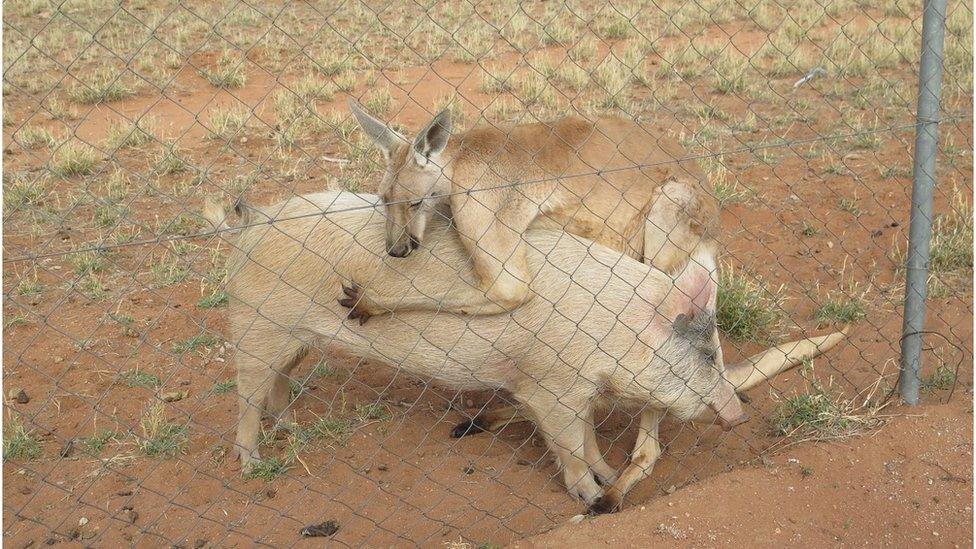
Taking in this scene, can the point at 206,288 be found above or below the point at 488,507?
below

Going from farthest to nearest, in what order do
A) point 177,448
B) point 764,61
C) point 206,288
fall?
point 764,61
point 206,288
point 177,448

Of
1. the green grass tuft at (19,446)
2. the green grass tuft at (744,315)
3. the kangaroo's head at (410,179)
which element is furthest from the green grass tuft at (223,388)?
the green grass tuft at (744,315)

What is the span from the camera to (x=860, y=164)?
8172 millimetres

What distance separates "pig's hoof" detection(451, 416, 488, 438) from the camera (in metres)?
5.00

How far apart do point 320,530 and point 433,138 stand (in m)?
1.72

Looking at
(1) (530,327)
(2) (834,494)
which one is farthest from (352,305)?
(2) (834,494)

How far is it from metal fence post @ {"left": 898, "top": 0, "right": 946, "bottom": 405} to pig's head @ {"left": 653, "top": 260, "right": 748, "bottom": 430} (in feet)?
2.90

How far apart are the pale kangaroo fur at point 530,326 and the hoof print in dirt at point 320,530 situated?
78cm

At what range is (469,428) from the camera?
4980mm

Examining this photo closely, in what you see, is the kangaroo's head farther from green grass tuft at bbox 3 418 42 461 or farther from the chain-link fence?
green grass tuft at bbox 3 418 42 461

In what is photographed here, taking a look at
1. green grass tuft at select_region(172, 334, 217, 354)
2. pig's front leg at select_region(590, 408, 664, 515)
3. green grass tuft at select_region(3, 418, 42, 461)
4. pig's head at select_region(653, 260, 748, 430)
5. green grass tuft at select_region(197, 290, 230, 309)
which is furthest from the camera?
green grass tuft at select_region(197, 290, 230, 309)

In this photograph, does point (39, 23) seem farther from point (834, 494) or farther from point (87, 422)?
point (834, 494)

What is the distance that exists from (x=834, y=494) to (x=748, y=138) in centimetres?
520

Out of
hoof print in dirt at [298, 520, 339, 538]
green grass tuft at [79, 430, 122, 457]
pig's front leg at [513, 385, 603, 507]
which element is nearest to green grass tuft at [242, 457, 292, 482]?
hoof print in dirt at [298, 520, 339, 538]
